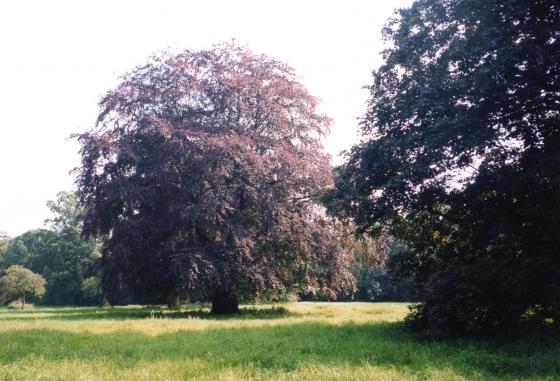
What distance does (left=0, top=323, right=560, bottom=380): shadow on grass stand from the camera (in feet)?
33.2

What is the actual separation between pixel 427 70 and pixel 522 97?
12.1ft

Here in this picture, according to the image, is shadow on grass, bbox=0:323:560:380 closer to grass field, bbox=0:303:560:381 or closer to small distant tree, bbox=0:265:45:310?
grass field, bbox=0:303:560:381

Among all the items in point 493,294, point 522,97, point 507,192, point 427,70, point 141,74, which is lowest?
point 493,294

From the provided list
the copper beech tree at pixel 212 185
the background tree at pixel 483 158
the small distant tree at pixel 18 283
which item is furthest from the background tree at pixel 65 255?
the background tree at pixel 483 158

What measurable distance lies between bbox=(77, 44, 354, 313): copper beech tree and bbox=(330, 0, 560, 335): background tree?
12053mm

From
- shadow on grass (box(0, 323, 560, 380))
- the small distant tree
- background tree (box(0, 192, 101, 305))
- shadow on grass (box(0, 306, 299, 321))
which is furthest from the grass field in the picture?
background tree (box(0, 192, 101, 305))

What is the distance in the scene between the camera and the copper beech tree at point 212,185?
26.9 m

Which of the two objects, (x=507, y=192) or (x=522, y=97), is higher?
(x=522, y=97)

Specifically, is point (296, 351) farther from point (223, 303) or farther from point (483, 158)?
point (223, 303)

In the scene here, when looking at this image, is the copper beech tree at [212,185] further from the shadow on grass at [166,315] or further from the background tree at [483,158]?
the background tree at [483,158]

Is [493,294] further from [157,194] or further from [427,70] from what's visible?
[157,194]

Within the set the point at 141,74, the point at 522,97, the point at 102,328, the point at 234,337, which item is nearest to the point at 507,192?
the point at 522,97

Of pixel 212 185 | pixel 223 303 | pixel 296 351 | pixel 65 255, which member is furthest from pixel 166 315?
pixel 65 255

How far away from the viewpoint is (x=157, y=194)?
29219 mm
